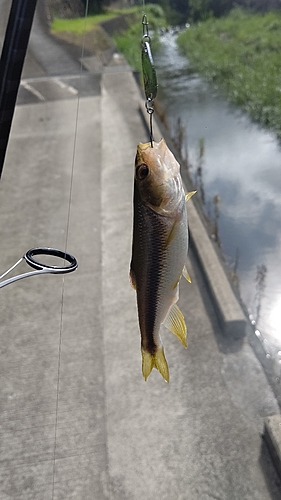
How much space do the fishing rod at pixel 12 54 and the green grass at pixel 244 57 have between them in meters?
6.29

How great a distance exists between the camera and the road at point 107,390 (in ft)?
9.73

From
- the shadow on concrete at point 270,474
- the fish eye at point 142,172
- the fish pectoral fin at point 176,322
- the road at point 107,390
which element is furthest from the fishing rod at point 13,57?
the shadow on concrete at point 270,474

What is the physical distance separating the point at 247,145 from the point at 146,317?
658 cm

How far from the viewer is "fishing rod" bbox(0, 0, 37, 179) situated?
2027 millimetres

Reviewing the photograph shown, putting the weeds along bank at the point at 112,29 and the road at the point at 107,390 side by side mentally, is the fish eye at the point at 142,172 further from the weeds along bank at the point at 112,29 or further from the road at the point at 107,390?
the weeds along bank at the point at 112,29

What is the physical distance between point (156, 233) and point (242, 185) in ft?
17.2

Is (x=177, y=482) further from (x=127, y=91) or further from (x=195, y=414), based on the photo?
(x=127, y=91)

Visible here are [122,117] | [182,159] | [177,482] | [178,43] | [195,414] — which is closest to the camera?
[177,482]

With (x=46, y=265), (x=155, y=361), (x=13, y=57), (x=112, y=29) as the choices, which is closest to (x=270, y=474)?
(x=155, y=361)

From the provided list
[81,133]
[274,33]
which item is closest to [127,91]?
[81,133]

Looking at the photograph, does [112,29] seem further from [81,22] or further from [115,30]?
[81,22]

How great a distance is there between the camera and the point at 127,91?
32.6 feet

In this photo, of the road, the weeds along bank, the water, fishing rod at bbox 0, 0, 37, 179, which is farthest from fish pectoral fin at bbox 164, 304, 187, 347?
the weeds along bank

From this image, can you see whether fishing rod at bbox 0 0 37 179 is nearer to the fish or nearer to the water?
the fish
